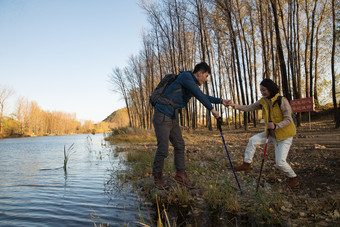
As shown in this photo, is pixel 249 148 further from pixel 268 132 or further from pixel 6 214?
pixel 6 214

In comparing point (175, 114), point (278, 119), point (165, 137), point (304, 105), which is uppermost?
point (304, 105)

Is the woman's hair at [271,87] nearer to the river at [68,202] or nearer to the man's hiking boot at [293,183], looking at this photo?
the man's hiking boot at [293,183]

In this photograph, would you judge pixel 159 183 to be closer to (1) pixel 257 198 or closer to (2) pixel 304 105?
(1) pixel 257 198

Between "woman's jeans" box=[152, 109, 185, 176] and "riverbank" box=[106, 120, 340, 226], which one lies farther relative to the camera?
"woman's jeans" box=[152, 109, 185, 176]

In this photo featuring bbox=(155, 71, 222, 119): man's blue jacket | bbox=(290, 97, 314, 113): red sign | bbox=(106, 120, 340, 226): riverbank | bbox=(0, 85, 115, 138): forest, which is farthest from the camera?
bbox=(0, 85, 115, 138): forest

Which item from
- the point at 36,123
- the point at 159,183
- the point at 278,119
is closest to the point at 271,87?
the point at 278,119

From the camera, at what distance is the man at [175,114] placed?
12.5 ft

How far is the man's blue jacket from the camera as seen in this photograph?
3.78 metres

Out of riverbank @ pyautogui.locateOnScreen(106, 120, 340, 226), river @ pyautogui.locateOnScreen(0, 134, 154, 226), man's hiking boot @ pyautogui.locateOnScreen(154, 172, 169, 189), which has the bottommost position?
river @ pyautogui.locateOnScreen(0, 134, 154, 226)

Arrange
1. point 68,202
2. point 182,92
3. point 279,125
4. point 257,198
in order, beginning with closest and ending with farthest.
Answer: point 257,198 → point 279,125 → point 182,92 → point 68,202

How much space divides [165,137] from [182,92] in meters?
0.89

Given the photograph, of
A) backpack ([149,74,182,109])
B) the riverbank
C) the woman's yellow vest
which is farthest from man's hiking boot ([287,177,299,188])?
backpack ([149,74,182,109])

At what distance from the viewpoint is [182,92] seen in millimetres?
3957

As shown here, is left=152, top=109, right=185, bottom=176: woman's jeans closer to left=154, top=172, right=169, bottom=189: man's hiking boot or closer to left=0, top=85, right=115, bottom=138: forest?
left=154, top=172, right=169, bottom=189: man's hiking boot
